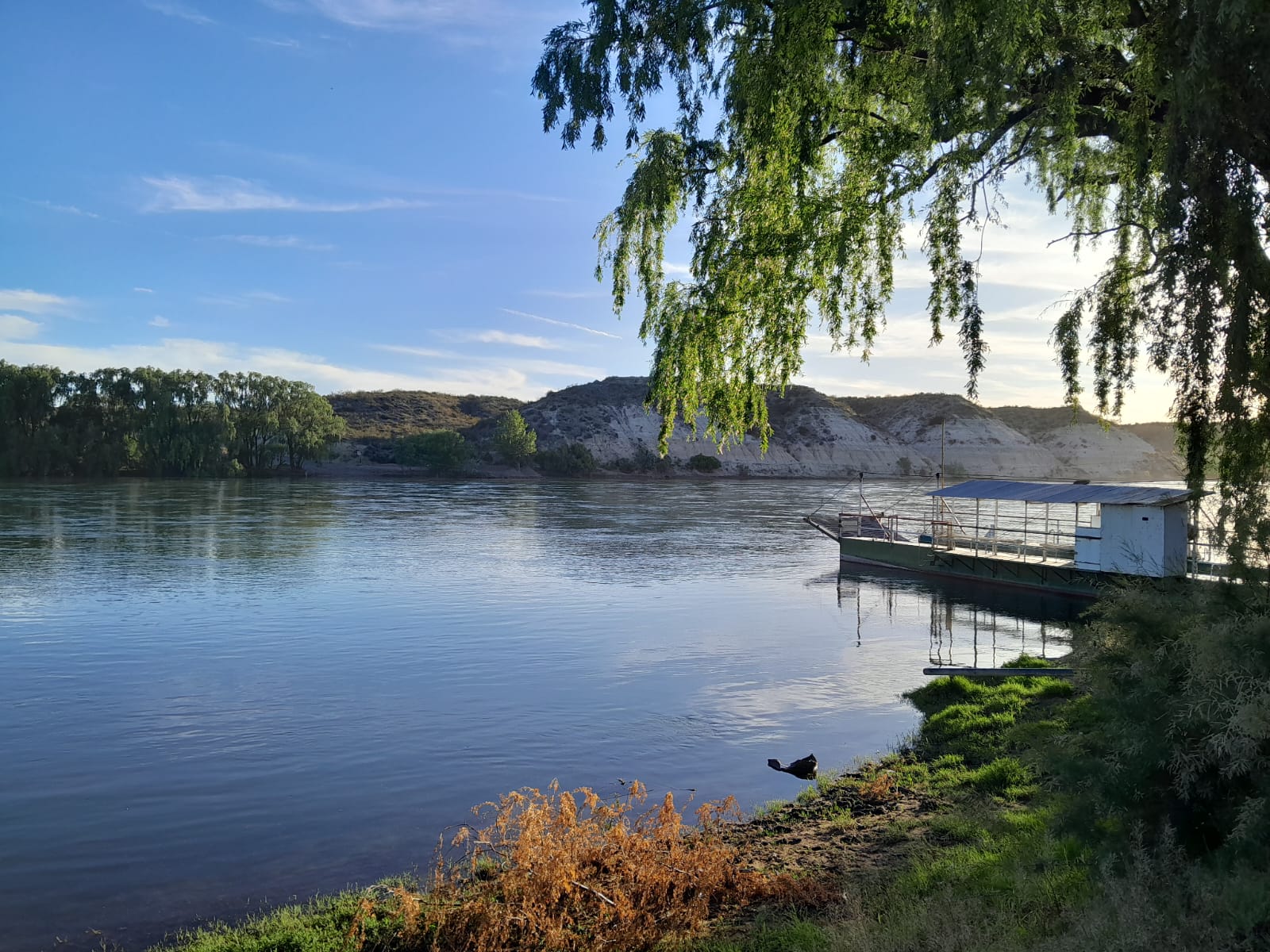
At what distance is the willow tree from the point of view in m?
5.96

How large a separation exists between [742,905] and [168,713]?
11431mm

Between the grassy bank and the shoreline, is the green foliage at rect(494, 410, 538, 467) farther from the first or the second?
the grassy bank

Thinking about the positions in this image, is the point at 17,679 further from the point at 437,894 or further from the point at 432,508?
the point at 432,508

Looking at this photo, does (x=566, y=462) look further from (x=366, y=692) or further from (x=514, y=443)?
(x=366, y=692)

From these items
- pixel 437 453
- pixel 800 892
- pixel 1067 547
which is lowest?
pixel 800 892

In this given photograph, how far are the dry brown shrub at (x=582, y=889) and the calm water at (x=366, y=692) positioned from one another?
2.17 metres

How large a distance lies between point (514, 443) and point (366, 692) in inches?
4381

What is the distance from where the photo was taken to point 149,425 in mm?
103938

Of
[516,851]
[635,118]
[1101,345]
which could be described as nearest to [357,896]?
[516,851]

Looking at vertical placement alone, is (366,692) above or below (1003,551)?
below

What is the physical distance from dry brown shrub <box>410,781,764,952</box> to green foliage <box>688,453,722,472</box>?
428 ft

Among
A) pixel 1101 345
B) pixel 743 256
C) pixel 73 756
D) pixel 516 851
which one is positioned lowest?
pixel 73 756

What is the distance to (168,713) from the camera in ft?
49.9

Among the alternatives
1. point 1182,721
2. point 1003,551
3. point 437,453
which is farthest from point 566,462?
point 1182,721
